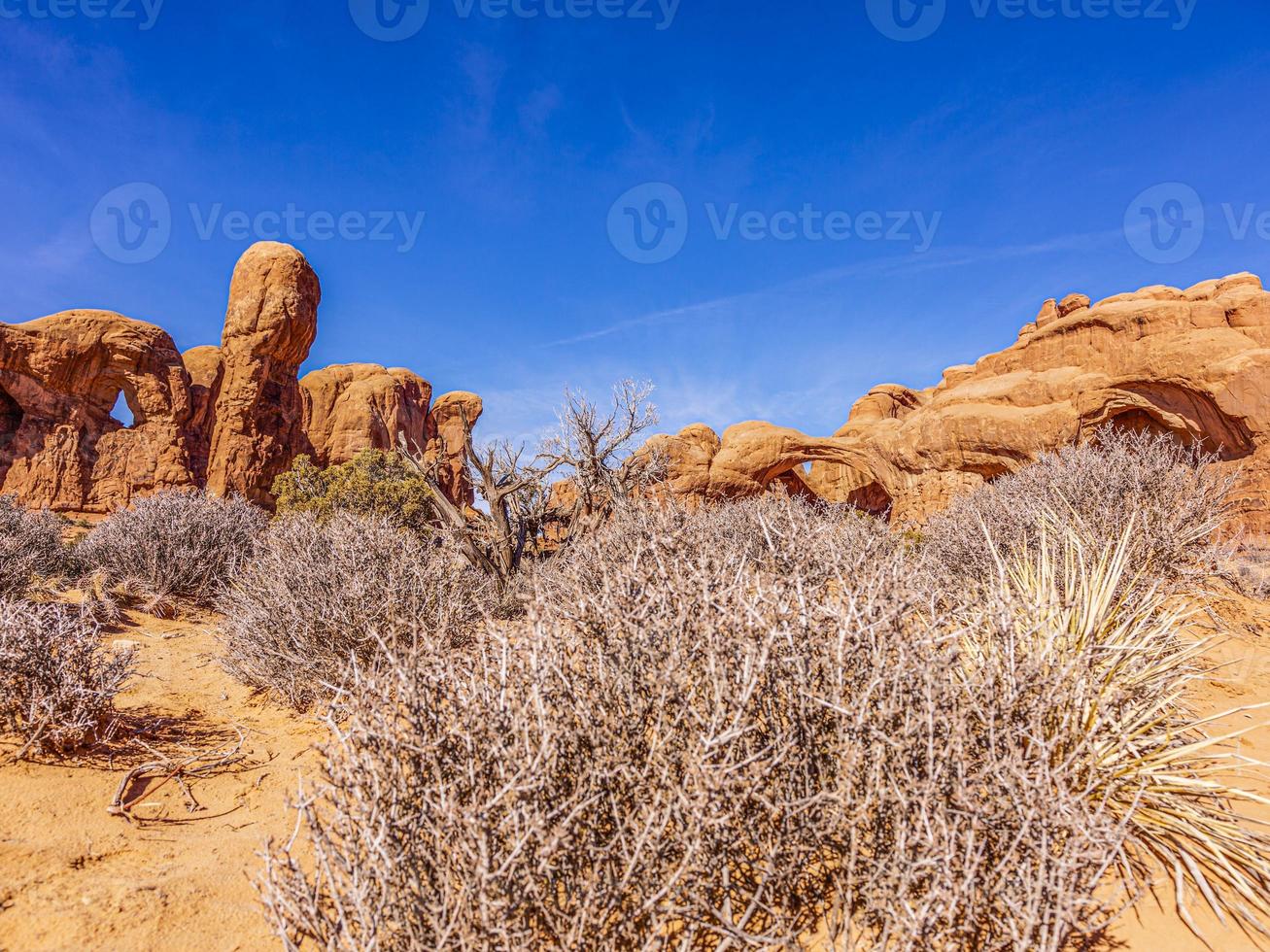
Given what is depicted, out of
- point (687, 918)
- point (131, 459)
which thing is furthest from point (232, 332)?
point (687, 918)

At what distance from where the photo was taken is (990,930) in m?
1.65

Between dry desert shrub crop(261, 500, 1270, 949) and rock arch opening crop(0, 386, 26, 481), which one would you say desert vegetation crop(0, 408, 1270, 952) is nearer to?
dry desert shrub crop(261, 500, 1270, 949)

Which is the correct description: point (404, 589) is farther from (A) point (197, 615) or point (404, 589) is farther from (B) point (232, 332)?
(B) point (232, 332)

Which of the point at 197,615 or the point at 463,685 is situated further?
the point at 197,615

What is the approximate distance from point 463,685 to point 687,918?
0.93m

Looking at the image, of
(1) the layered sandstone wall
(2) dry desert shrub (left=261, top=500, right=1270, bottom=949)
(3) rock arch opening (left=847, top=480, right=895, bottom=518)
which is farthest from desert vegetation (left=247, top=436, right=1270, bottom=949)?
(3) rock arch opening (left=847, top=480, right=895, bottom=518)

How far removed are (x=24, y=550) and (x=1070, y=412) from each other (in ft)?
69.9

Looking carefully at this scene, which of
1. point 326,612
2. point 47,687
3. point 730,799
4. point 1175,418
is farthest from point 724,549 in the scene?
point 1175,418

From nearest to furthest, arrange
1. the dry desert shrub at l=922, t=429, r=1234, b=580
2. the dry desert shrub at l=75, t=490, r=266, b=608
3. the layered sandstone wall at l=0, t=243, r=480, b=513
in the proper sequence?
1. the dry desert shrub at l=922, t=429, r=1234, b=580
2. the dry desert shrub at l=75, t=490, r=266, b=608
3. the layered sandstone wall at l=0, t=243, r=480, b=513

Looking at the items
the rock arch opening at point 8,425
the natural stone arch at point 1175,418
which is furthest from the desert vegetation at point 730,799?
the rock arch opening at point 8,425

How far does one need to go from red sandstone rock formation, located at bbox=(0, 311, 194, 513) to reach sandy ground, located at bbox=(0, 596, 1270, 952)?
20.0 metres

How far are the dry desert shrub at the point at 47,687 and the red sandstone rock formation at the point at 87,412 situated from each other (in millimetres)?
20051

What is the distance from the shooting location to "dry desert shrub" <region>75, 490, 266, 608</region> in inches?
311

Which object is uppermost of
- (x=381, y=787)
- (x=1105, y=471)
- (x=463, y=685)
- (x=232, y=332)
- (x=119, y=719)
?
(x=232, y=332)
